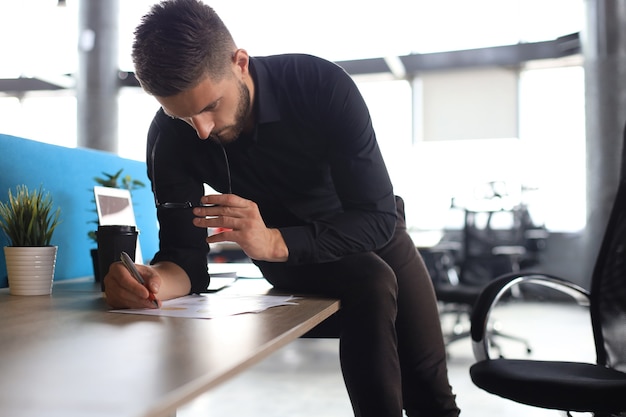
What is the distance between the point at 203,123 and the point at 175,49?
0.57 feet

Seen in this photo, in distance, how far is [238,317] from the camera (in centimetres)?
102

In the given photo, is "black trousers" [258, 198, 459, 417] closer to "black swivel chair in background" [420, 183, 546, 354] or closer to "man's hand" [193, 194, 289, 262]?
"man's hand" [193, 194, 289, 262]

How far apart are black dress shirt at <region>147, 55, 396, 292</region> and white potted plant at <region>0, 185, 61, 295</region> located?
0.25 metres

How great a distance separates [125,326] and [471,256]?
4.88m

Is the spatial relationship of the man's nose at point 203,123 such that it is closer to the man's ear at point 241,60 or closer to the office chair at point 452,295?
the man's ear at point 241,60

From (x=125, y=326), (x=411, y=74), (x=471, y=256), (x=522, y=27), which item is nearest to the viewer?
(x=125, y=326)

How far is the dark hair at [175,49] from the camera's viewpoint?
1198 mm

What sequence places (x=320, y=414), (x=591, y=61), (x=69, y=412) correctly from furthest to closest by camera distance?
(x=591, y=61) → (x=320, y=414) → (x=69, y=412)

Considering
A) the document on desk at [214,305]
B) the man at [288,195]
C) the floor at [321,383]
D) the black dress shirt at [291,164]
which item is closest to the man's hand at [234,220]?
the man at [288,195]

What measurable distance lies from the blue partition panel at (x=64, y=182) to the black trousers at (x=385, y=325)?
0.74 metres

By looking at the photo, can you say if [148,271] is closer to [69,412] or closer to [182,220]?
[182,220]

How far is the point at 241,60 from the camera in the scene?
139 cm

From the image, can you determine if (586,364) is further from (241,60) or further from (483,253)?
(483,253)

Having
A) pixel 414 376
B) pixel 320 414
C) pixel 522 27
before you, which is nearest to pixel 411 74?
pixel 522 27
